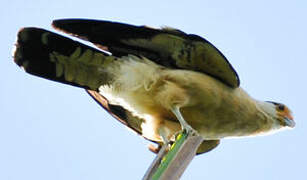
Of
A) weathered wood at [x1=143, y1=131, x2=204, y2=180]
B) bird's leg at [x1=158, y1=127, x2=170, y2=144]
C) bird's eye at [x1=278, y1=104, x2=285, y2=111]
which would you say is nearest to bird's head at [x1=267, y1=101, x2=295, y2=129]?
bird's eye at [x1=278, y1=104, x2=285, y2=111]

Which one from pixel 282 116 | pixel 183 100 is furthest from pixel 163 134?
pixel 282 116

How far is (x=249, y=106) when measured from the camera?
6.04 m

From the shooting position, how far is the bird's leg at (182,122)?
5.23m

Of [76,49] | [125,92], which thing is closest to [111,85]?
[125,92]

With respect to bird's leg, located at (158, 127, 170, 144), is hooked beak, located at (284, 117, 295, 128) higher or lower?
higher

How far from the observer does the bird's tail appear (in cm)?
579

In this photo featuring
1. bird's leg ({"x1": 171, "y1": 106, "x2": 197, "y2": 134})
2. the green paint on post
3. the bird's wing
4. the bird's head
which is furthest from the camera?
the bird's head

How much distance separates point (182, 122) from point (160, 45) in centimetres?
100

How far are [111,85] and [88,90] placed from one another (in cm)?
35

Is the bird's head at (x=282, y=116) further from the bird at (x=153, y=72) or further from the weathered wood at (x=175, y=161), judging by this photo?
the weathered wood at (x=175, y=161)

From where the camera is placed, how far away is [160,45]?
5.99m

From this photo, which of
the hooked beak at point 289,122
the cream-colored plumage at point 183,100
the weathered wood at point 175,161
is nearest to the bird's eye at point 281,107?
the hooked beak at point 289,122

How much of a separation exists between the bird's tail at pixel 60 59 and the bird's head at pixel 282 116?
6.42 ft

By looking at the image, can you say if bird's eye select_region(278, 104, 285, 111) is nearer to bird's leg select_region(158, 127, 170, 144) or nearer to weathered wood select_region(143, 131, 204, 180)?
bird's leg select_region(158, 127, 170, 144)
